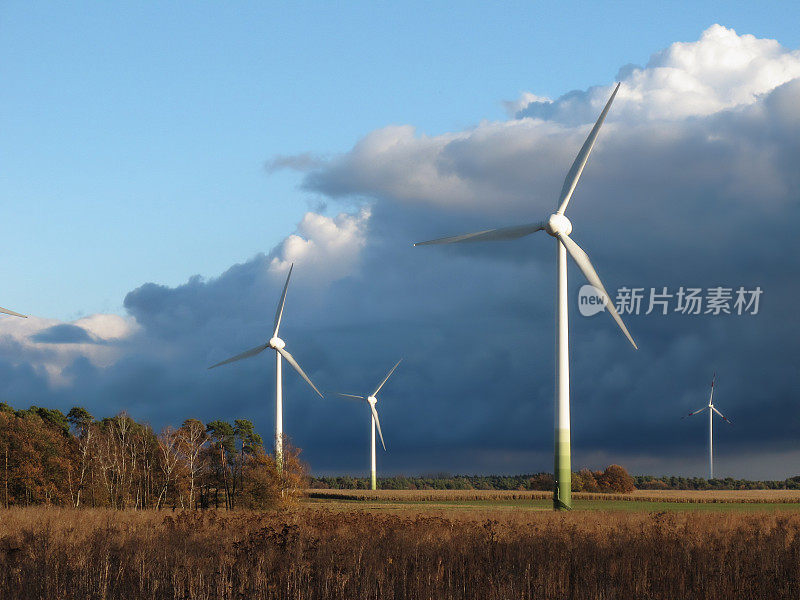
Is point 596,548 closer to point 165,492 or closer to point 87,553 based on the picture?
point 87,553

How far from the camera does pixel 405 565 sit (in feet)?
61.0

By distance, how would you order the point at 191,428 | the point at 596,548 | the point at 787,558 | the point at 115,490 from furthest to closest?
the point at 191,428 → the point at 115,490 → the point at 596,548 → the point at 787,558

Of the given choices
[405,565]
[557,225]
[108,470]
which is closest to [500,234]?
[557,225]

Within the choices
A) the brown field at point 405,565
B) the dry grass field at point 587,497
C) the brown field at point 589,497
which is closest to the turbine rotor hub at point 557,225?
the brown field at point 405,565

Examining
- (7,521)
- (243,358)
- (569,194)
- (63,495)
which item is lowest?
(63,495)

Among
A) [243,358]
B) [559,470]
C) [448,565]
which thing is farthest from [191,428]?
[448,565]

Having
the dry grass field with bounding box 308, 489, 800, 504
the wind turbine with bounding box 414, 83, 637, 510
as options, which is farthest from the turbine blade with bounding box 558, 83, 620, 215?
the dry grass field with bounding box 308, 489, 800, 504

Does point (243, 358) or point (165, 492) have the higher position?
point (243, 358)

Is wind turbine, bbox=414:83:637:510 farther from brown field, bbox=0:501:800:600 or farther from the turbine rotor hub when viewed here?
brown field, bbox=0:501:800:600

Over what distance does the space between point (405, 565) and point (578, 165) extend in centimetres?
4366

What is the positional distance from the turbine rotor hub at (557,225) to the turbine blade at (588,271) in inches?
15.1

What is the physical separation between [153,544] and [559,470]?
34003 mm

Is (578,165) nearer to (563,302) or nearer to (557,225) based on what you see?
(557,225)

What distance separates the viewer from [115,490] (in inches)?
3381
